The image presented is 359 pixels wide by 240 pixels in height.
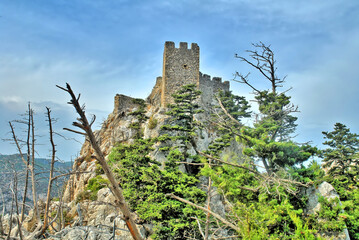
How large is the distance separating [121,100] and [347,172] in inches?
833

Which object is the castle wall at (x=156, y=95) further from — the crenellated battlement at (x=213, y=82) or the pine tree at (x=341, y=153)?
the pine tree at (x=341, y=153)

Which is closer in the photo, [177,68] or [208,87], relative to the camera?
[177,68]

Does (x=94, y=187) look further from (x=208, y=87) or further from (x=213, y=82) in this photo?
(x=213, y=82)

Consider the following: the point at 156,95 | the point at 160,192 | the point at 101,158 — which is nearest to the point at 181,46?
the point at 156,95

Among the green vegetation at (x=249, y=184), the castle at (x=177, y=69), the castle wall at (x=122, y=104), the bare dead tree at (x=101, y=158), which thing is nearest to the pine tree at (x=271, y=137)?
the green vegetation at (x=249, y=184)

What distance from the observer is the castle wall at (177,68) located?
23.3 meters

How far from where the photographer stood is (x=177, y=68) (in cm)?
2359

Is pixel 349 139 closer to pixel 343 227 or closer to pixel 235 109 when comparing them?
pixel 235 109

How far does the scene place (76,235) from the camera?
28.0ft

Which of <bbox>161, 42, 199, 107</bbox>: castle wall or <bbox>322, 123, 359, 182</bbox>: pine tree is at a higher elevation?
<bbox>161, 42, 199, 107</bbox>: castle wall

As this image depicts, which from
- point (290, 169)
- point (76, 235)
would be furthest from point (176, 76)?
point (76, 235)

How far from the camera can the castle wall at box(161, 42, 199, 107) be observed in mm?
23266

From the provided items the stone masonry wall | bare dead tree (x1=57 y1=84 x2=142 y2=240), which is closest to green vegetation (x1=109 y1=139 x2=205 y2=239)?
bare dead tree (x1=57 y1=84 x2=142 y2=240)

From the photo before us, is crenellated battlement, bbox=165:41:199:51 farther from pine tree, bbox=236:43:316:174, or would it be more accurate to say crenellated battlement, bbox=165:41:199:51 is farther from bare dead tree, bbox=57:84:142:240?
bare dead tree, bbox=57:84:142:240
